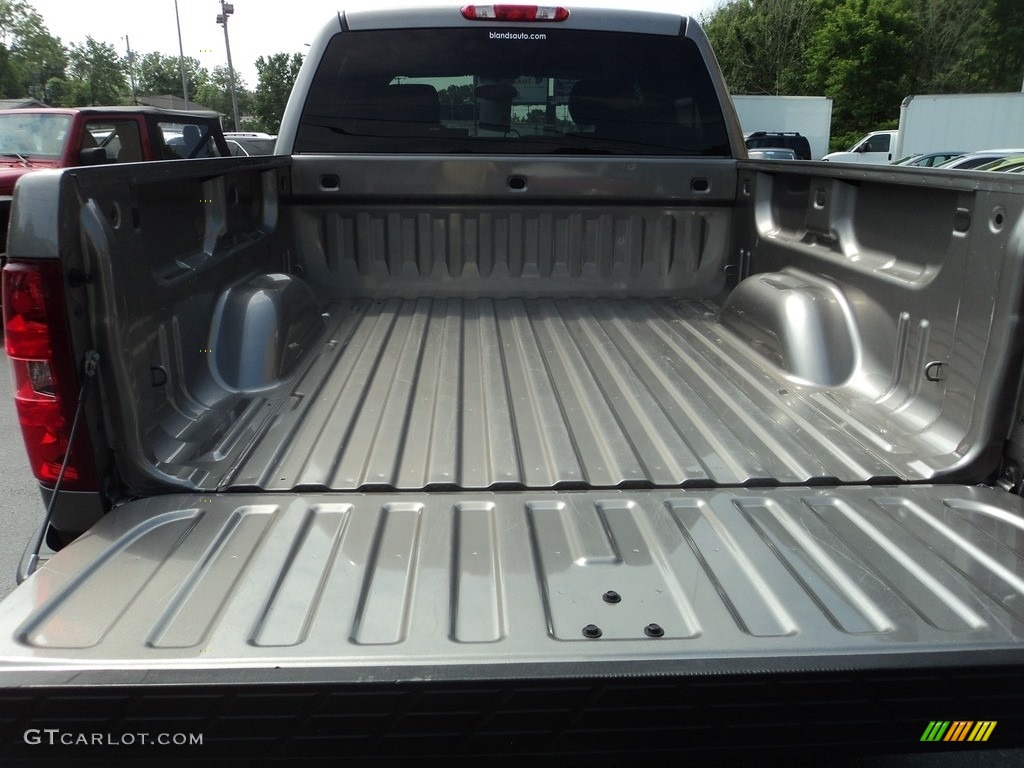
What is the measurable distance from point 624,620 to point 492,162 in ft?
8.69

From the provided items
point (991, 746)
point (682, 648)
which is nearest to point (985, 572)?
point (991, 746)

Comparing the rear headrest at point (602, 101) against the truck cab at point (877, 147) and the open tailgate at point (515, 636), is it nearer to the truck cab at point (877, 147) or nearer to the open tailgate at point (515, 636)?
the open tailgate at point (515, 636)

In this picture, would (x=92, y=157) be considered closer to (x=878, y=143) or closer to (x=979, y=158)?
(x=979, y=158)

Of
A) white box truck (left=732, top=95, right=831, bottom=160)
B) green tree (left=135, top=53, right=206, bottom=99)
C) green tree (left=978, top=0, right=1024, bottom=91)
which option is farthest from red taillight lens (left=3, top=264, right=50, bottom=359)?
green tree (left=135, top=53, right=206, bottom=99)

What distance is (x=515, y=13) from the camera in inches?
144

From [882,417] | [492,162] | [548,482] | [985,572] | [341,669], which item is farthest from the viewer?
[492,162]

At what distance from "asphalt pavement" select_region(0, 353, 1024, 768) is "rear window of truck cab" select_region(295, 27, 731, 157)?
230 cm

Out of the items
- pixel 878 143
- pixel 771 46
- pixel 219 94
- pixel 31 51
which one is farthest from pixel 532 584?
pixel 219 94

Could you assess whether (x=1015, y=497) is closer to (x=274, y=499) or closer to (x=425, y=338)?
(x=274, y=499)

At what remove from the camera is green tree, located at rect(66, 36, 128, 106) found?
185ft

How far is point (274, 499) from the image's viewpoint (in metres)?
2.02

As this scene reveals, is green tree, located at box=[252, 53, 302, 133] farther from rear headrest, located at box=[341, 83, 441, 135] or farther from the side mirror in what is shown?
rear headrest, located at box=[341, 83, 441, 135]

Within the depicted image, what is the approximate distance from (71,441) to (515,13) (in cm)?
272

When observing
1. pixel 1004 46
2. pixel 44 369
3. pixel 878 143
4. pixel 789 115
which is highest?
pixel 1004 46
